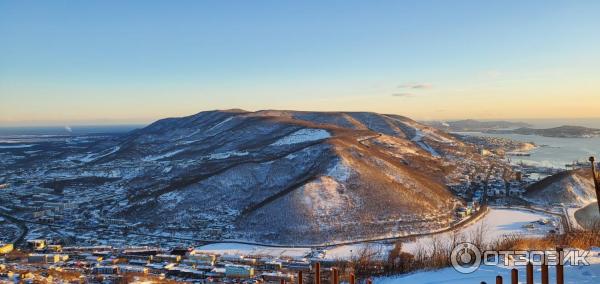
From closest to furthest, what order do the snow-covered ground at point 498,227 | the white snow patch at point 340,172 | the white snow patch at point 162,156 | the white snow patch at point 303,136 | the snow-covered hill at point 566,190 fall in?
the snow-covered ground at point 498,227
the white snow patch at point 340,172
the snow-covered hill at point 566,190
the white snow patch at point 303,136
the white snow patch at point 162,156

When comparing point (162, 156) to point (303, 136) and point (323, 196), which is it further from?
point (323, 196)

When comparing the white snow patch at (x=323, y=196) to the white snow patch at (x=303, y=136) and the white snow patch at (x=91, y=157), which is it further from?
the white snow patch at (x=91, y=157)

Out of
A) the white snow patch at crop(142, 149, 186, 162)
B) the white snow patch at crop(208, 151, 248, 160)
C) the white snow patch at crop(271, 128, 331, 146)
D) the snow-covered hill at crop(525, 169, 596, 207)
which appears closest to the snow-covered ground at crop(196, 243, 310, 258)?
the snow-covered hill at crop(525, 169, 596, 207)

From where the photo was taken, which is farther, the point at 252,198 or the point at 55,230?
the point at 252,198

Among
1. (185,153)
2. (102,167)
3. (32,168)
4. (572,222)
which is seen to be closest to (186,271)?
(572,222)

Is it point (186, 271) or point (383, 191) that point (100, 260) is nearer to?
point (186, 271)

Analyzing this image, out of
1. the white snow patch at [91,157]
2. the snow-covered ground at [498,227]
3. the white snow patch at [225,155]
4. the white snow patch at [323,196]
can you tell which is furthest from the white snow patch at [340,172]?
the white snow patch at [91,157]
